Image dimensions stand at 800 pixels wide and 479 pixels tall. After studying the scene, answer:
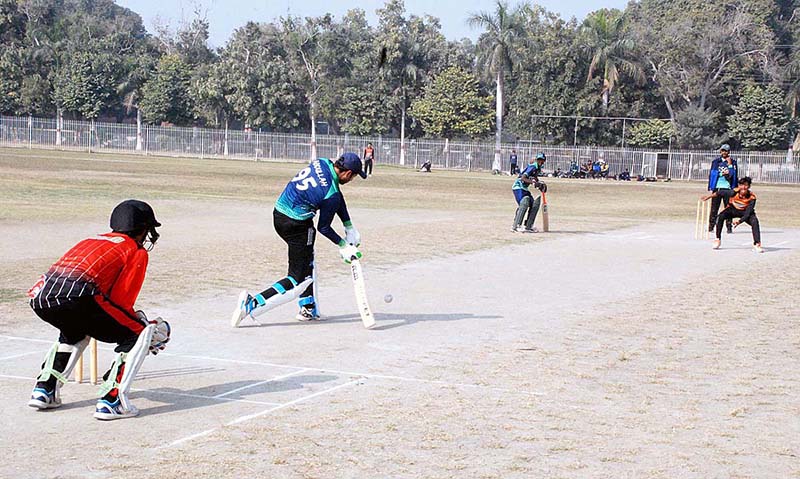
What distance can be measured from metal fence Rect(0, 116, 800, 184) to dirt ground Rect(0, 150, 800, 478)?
49831mm

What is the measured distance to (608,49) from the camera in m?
72.6

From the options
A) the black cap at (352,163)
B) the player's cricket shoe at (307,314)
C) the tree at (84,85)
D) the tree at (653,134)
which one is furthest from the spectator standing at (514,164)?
the tree at (84,85)

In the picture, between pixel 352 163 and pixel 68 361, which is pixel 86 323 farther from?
pixel 352 163

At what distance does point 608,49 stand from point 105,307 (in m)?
69.4

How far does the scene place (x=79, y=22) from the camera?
101500 mm

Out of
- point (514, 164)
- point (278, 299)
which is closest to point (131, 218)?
point (278, 299)

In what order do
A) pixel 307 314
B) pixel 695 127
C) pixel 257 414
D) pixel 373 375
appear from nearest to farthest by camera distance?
pixel 257 414, pixel 373 375, pixel 307 314, pixel 695 127

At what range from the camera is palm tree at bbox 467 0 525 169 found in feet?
237

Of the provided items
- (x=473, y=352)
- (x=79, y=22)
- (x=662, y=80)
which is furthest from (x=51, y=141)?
(x=473, y=352)

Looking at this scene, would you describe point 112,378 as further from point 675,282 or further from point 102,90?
point 102,90

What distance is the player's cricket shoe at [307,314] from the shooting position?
11070 millimetres

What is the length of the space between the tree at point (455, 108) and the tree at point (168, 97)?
71.0ft

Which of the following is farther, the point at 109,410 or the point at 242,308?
the point at 242,308

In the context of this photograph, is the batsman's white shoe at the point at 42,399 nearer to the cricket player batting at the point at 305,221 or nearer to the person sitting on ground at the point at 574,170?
the cricket player batting at the point at 305,221
